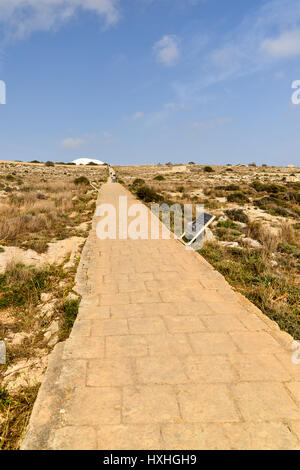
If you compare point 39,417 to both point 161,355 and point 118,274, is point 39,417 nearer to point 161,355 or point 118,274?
point 161,355

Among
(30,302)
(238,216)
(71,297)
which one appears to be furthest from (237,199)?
(30,302)

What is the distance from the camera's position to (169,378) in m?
2.78

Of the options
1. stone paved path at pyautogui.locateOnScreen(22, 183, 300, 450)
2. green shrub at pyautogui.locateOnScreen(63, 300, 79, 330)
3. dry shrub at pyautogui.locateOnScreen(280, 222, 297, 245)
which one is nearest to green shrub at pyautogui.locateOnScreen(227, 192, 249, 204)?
dry shrub at pyautogui.locateOnScreen(280, 222, 297, 245)

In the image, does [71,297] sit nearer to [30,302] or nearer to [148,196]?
Result: [30,302]

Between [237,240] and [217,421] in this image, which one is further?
[237,240]

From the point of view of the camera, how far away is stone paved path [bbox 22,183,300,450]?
2193mm

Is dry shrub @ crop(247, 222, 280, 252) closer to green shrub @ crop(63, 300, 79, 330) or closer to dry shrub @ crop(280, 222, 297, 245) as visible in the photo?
dry shrub @ crop(280, 222, 297, 245)

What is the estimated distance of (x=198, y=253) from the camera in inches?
274

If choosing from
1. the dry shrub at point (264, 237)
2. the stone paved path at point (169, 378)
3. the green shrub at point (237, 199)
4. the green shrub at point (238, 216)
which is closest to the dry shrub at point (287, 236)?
the dry shrub at point (264, 237)

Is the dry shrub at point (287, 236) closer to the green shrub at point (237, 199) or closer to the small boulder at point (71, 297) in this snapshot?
the small boulder at point (71, 297)

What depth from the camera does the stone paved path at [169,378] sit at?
86.4 inches

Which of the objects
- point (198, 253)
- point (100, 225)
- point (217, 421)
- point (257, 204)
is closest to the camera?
point (217, 421)

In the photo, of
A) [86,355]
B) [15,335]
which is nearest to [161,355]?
[86,355]

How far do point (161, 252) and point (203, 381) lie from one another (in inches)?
174
